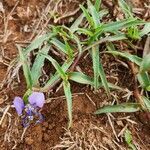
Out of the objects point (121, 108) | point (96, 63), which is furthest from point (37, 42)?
point (121, 108)

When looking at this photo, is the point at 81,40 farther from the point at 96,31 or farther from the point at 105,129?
the point at 105,129

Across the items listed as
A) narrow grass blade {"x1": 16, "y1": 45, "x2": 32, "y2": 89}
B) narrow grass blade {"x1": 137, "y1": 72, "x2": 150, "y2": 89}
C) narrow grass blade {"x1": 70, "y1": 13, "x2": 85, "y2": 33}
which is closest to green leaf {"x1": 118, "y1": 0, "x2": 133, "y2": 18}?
narrow grass blade {"x1": 70, "y1": 13, "x2": 85, "y2": 33}

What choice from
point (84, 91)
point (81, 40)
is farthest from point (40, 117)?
point (81, 40)

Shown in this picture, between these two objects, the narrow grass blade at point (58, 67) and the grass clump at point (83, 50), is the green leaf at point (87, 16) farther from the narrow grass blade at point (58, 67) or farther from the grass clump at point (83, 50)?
the narrow grass blade at point (58, 67)

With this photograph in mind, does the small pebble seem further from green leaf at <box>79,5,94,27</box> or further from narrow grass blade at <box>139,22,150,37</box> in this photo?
narrow grass blade at <box>139,22,150,37</box>

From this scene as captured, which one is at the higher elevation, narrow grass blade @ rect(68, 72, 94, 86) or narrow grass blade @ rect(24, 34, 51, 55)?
narrow grass blade @ rect(24, 34, 51, 55)

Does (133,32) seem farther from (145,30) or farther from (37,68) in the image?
(37,68)
